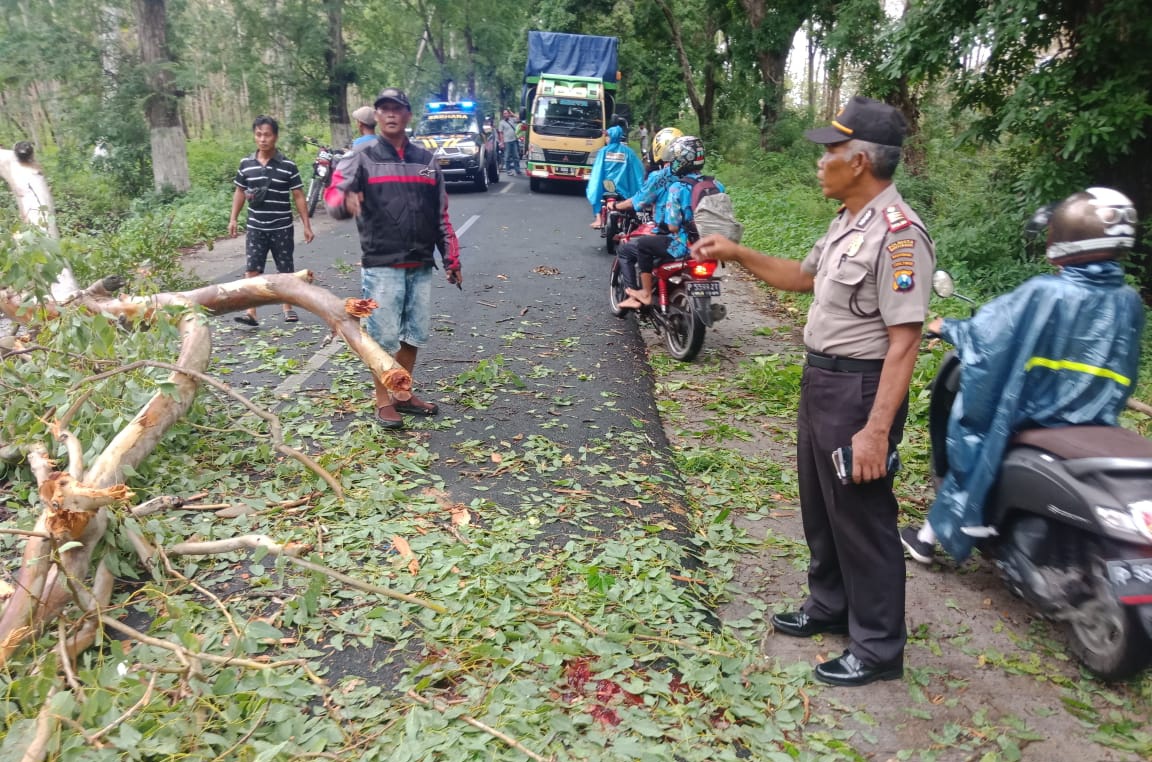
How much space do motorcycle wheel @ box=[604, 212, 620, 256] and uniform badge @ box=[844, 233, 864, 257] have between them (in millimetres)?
8909

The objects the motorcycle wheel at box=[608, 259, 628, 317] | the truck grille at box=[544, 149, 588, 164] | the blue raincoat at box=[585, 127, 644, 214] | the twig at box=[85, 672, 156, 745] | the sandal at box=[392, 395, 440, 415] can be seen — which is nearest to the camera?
the twig at box=[85, 672, 156, 745]

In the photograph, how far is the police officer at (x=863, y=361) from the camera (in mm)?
2826

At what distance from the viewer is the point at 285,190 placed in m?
8.15

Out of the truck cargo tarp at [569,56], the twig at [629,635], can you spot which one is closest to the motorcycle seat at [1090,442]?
the twig at [629,635]

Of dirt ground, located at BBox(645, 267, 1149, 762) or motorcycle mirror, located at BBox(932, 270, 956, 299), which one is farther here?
motorcycle mirror, located at BBox(932, 270, 956, 299)

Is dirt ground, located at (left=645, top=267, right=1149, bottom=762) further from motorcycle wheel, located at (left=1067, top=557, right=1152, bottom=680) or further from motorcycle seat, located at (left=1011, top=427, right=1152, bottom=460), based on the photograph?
motorcycle seat, located at (left=1011, top=427, right=1152, bottom=460)

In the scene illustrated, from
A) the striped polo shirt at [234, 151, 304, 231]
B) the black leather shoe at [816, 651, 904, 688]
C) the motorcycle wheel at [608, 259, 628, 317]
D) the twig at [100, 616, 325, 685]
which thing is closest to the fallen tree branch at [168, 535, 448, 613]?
the twig at [100, 616, 325, 685]

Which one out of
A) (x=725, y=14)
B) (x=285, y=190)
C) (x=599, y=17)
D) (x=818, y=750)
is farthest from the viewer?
(x=599, y=17)

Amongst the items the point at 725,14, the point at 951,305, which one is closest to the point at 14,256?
the point at 951,305

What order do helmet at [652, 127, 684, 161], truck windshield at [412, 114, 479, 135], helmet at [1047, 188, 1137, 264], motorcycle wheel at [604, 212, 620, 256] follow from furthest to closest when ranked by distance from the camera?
truck windshield at [412, 114, 479, 135] < motorcycle wheel at [604, 212, 620, 256] < helmet at [652, 127, 684, 161] < helmet at [1047, 188, 1137, 264]

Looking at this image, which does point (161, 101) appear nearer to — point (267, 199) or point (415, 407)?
point (267, 199)

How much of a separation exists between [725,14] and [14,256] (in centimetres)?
2414

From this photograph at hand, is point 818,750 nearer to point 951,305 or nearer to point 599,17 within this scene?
point 951,305

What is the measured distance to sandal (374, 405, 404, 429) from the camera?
5.57 metres
